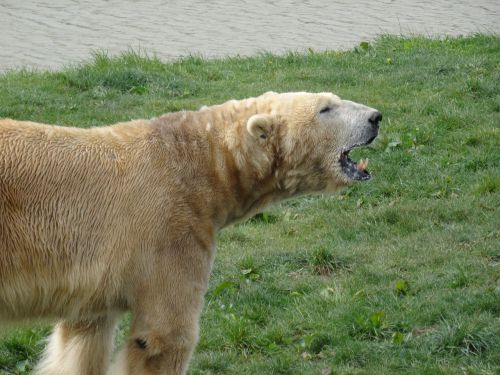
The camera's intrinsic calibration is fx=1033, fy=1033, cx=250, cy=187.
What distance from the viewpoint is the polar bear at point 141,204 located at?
486 centimetres

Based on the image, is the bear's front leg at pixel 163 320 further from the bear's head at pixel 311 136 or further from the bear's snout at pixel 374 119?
the bear's snout at pixel 374 119

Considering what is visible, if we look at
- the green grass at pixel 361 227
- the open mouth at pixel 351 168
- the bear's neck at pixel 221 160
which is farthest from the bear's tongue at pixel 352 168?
the green grass at pixel 361 227

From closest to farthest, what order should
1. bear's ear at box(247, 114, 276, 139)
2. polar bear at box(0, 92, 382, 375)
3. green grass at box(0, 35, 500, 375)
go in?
polar bear at box(0, 92, 382, 375)
bear's ear at box(247, 114, 276, 139)
green grass at box(0, 35, 500, 375)

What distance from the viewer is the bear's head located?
540cm

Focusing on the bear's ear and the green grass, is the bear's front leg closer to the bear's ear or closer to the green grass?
the bear's ear

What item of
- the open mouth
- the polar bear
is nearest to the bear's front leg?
the polar bear

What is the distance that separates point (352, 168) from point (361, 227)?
2383 mm

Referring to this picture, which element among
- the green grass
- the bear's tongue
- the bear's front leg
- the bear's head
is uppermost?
the bear's head

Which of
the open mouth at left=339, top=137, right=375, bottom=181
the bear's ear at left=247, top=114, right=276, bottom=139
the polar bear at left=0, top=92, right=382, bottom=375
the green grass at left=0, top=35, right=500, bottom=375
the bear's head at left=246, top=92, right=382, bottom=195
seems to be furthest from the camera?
the green grass at left=0, top=35, right=500, bottom=375

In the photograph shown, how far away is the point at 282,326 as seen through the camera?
634cm

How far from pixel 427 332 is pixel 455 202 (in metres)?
2.25

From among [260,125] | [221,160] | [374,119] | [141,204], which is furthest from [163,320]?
[374,119]

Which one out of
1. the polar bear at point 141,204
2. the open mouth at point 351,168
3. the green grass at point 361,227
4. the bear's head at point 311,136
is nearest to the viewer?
the polar bear at point 141,204

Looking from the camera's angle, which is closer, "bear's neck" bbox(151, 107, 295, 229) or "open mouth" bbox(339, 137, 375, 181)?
"bear's neck" bbox(151, 107, 295, 229)
